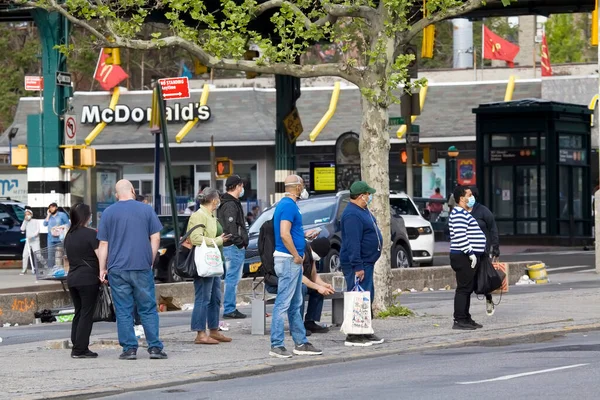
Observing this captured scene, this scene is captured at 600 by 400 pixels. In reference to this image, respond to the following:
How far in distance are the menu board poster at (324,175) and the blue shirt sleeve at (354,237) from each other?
61.1 feet

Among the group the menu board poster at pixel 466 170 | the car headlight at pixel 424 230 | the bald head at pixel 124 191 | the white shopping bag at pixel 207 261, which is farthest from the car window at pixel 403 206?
the menu board poster at pixel 466 170

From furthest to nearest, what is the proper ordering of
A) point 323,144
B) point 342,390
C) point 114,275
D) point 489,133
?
point 323,144
point 489,133
point 114,275
point 342,390

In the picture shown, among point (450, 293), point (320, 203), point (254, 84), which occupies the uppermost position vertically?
point (254, 84)

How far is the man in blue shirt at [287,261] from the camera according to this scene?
554 inches

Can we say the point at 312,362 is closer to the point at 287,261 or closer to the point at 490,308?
the point at 287,261

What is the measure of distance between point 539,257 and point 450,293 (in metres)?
12.5

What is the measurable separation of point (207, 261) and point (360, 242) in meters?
1.81

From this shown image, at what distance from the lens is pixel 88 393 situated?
39.0 feet

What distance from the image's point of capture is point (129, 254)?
45.2ft

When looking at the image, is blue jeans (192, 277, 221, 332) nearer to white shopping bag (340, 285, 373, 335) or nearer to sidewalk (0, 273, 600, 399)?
sidewalk (0, 273, 600, 399)

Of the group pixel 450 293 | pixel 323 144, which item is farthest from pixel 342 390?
pixel 323 144

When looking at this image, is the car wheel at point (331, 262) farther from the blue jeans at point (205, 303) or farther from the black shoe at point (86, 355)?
the black shoe at point (86, 355)

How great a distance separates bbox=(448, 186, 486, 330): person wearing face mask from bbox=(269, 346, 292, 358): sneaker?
336 cm

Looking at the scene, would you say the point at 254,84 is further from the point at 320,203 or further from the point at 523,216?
the point at 320,203
